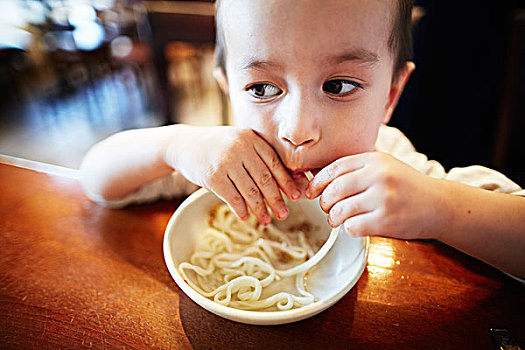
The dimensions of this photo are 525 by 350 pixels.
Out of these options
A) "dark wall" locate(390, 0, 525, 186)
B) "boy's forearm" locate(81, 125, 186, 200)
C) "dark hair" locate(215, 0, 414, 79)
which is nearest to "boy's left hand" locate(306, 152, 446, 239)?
"dark hair" locate(215, 0, 414, 79)

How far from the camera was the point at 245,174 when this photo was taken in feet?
2.35

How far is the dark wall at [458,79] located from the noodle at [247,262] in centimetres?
114

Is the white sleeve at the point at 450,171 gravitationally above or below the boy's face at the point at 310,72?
below

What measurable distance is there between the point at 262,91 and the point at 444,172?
562 millimetres

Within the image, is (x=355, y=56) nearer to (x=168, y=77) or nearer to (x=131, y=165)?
(x=131, y=165)

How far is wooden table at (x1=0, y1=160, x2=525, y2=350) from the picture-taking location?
23.8 inches

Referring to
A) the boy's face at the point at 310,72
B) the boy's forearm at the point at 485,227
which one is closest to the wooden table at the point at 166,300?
the boy's forearm at the point at 485,227

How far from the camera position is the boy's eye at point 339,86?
0.67 m

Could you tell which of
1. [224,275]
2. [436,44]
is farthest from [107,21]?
[224,275]

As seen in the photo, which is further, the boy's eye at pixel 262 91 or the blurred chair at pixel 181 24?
the blurred chair at pixel 181 24

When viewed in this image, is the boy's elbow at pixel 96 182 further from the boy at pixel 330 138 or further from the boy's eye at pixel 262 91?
the boy's eye at pixel 262 91

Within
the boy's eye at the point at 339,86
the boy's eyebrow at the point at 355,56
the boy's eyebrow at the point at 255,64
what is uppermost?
the boy's eyebrow at the point at 355,56

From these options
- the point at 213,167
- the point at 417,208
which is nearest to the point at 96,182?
the point at 213,167

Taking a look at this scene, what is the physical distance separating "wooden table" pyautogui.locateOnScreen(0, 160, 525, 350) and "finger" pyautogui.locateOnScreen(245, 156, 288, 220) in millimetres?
204
